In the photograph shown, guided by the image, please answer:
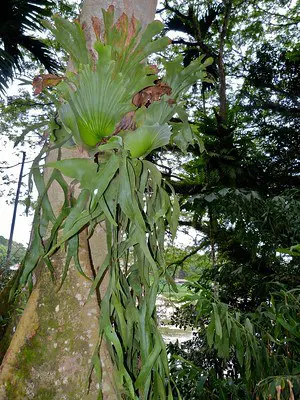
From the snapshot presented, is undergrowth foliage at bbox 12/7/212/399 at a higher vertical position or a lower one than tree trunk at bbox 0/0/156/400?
higher

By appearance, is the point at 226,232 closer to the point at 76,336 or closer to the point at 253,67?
the point at 253,67

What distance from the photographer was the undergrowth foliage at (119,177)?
70 centimetres

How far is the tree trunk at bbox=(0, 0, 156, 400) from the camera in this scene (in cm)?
67

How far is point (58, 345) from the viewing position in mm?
702

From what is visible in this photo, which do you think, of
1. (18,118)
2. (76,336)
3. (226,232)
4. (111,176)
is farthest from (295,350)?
(18,118)

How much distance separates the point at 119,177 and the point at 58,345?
1.25 feet

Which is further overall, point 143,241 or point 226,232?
point 226,232

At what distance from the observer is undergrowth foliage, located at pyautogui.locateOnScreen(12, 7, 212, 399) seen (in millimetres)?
695

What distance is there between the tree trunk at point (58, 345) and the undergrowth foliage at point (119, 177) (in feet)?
0.11

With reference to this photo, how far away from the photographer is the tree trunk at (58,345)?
26.5 inches

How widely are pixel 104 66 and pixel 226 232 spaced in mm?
4191

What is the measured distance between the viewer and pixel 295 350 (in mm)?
1669

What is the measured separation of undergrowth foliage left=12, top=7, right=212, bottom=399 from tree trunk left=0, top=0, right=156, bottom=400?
0.11 ft

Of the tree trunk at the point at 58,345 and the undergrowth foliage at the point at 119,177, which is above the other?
the undergrowth foliage at the point at 119,177
